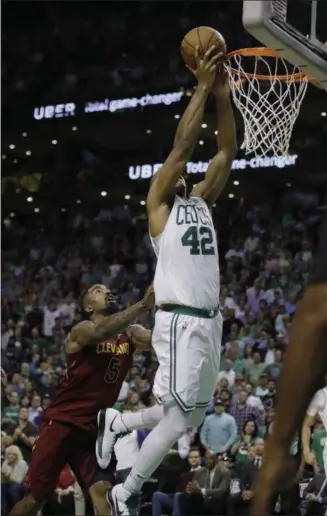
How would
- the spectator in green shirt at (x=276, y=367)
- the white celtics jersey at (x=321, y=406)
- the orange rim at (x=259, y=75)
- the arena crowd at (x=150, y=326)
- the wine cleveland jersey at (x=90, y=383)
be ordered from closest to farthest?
1. the orange rim at (x=259, y=75)
2. the wine cleveland jersey at (x=90, y=383)
3. the white celtics jersey at (x=321, y=406)
4. the arena crowd at (x=150, y=326)
5. the spectator in green shirt at (x=276, y=367)

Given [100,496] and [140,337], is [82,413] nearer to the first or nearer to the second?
[100,496]

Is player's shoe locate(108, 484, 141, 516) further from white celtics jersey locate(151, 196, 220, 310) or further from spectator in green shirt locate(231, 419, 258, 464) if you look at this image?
spectator in green shirt locate(231, 419, 258, 464)

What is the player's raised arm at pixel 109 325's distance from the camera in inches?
259

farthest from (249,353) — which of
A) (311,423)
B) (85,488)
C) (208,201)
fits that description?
(208,201)

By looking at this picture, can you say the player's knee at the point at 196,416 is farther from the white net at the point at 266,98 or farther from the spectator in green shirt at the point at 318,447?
the spectator in green shirt at the point at 318,447

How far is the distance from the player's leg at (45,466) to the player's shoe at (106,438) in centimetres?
37

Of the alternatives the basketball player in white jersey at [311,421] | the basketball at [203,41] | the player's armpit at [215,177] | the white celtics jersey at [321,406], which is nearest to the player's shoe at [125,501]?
the player's armpit at [215,177]

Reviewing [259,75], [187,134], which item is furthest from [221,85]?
[259,75]

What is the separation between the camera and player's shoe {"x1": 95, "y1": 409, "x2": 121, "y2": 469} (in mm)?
6914

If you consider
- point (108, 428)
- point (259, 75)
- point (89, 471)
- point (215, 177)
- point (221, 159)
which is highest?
point (259, 75)

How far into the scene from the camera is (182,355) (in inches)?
233

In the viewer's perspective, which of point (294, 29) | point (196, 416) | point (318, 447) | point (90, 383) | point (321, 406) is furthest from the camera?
point (318, 447)

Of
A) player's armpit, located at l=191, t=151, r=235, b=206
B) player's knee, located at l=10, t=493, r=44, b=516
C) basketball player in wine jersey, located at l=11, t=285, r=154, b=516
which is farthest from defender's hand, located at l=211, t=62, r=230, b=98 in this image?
player's knee, located at l=10, t=493, r=44, b=516

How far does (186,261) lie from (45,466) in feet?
6.63
